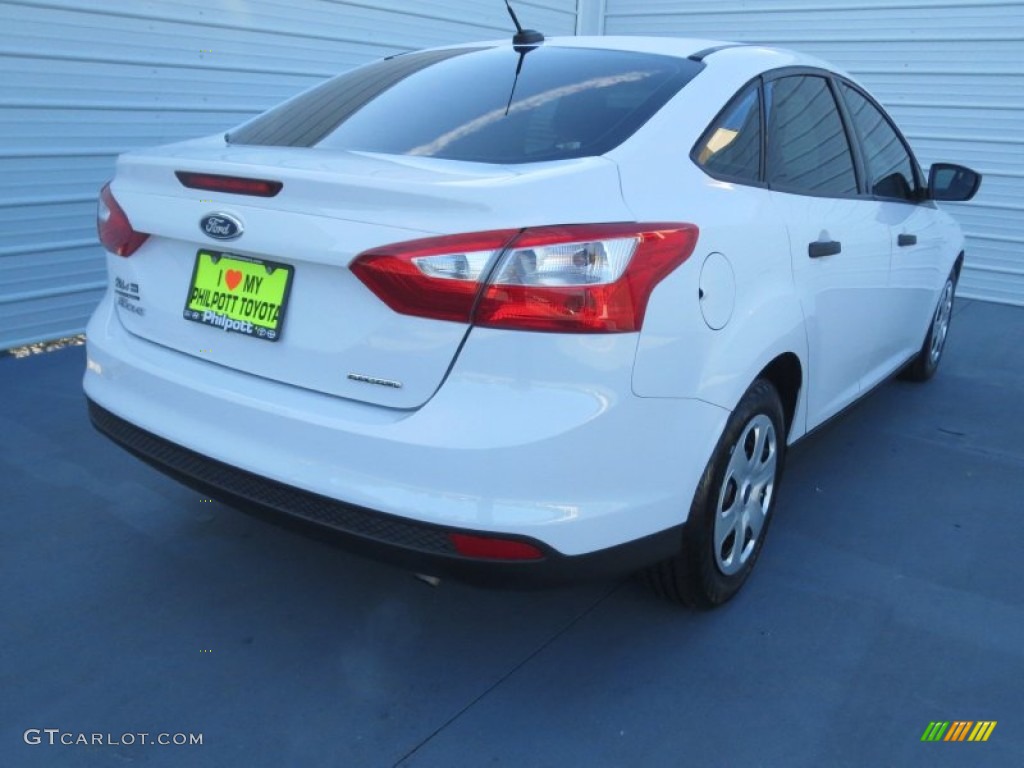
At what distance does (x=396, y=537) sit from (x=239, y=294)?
0.68m

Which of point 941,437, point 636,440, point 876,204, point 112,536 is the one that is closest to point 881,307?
point 876,204

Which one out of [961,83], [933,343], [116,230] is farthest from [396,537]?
[961,83]

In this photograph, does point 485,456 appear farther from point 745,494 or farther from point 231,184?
point 745,494

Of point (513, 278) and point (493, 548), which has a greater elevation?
point (513, 278)

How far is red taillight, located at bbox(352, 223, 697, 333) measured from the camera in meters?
1.83

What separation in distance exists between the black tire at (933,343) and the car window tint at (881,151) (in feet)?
3.10

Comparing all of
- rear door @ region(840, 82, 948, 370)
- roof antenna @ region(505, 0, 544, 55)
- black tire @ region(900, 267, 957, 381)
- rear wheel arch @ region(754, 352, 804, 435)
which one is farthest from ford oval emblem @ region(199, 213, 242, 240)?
black tire @ region(900, 267, 957, 381)

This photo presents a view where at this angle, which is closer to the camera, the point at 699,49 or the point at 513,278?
the point at 513,278

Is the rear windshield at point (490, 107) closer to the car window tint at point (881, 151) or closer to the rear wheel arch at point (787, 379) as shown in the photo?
the rear wheel arch at point (787, 379)

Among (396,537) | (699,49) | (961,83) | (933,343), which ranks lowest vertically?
(933,343)

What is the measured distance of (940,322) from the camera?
→ 4.89 m

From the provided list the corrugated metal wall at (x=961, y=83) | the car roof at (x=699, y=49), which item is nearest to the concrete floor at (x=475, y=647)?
the car roof at (x=699, y=49)

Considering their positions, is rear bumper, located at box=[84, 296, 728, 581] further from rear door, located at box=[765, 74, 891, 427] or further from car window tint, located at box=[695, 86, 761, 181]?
rear door, located at box=[765, 74, 891, 427]

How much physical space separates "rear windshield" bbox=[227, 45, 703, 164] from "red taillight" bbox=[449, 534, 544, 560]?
0.88 meters
